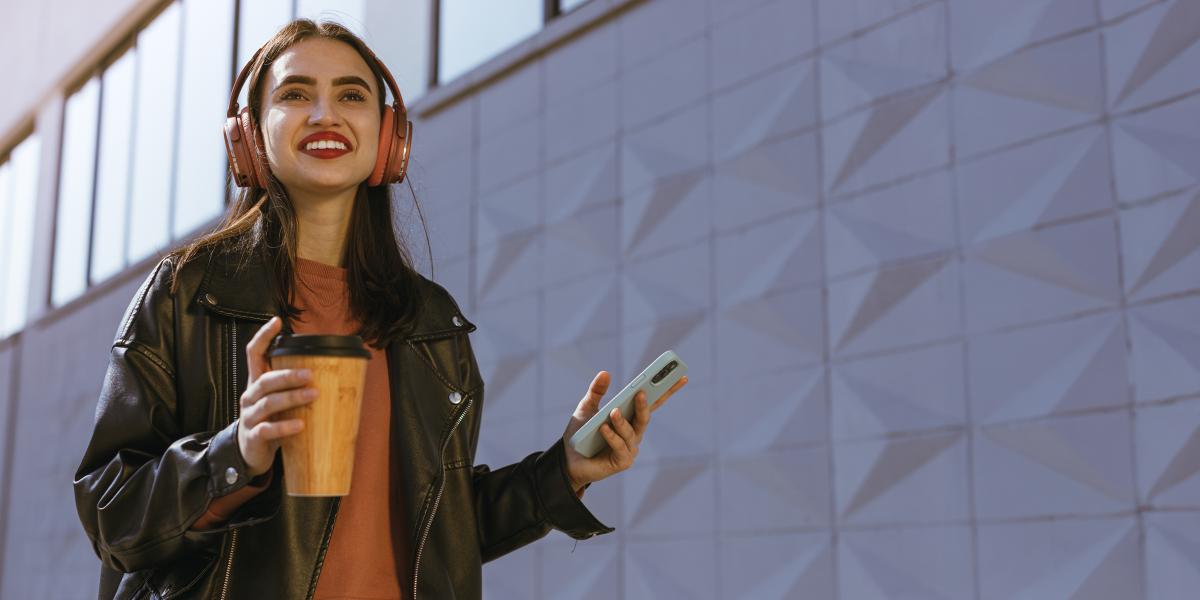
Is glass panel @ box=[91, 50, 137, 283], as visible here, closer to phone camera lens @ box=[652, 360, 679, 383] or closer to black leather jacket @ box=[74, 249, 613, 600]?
black leather jacket @ box=[74, 249, 613, 600]

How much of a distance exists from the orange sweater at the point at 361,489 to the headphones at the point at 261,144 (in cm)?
14

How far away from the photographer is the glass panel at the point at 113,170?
34.1 ft

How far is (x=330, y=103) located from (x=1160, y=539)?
251 centimetres

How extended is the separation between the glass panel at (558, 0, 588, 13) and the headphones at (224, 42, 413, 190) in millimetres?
3856

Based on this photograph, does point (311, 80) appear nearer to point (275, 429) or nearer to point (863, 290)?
point (275, 429)

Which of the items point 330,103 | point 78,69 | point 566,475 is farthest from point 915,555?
point 78,69

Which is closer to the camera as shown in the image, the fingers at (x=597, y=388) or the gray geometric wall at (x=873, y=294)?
the fingers at (x=597, y=388)

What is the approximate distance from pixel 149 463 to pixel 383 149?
58cm

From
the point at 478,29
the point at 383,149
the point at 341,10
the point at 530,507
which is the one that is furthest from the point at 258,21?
the point at 530,507

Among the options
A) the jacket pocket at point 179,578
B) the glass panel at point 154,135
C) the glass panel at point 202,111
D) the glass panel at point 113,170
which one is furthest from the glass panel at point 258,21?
the jacket pocket at point 179,578

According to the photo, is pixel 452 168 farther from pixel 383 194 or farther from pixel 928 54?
pixel 383 194

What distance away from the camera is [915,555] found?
3717 mm

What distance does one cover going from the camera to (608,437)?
1.62 metres

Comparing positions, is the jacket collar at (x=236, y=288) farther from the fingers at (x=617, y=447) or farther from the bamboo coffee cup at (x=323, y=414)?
the fingers at (x=617, y=447)
